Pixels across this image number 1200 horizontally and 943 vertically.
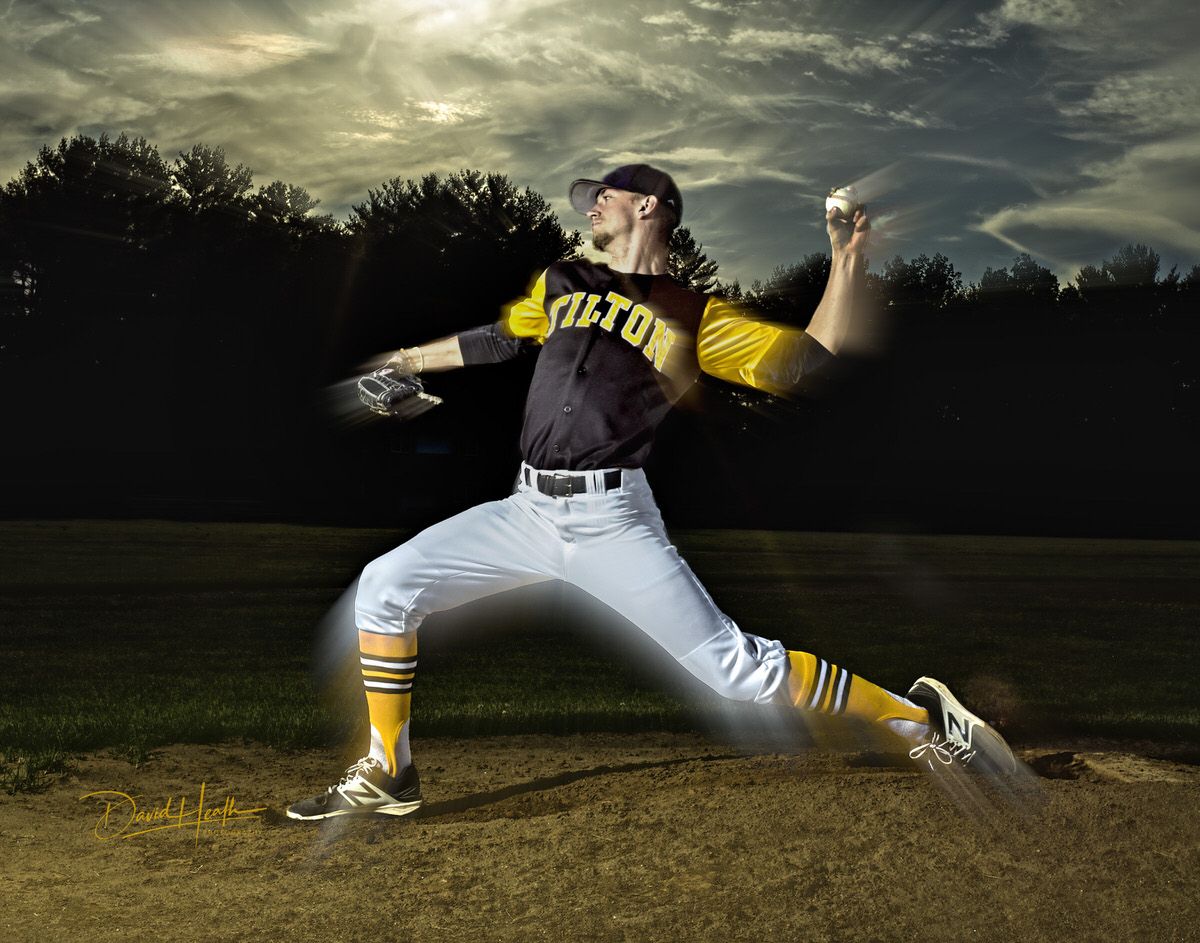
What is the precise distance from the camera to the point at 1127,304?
59.2m

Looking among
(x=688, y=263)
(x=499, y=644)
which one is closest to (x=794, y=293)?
(x=688, y=263)

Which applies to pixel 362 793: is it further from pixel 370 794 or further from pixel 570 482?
pixel 570 482

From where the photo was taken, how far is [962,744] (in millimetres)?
4688

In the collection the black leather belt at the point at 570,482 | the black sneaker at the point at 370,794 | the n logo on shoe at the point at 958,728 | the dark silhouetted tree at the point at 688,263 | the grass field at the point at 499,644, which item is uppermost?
the dark silhouetted tree at the point at 688,263

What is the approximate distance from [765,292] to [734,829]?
132 feet

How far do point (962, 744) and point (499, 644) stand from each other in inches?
256

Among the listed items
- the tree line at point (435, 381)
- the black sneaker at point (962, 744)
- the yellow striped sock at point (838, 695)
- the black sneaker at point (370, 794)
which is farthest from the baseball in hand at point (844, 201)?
the tree line at point (435, 381)

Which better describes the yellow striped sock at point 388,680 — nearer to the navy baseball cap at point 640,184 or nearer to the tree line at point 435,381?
the navy baseball cap at point 640,184

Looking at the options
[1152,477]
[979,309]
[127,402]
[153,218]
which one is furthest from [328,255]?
[1152,477]

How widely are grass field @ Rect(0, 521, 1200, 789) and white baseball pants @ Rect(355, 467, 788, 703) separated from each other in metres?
2.56

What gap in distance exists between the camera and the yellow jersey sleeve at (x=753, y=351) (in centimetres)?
436

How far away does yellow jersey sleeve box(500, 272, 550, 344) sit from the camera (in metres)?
4.90

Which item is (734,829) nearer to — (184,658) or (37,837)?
(37,837)
